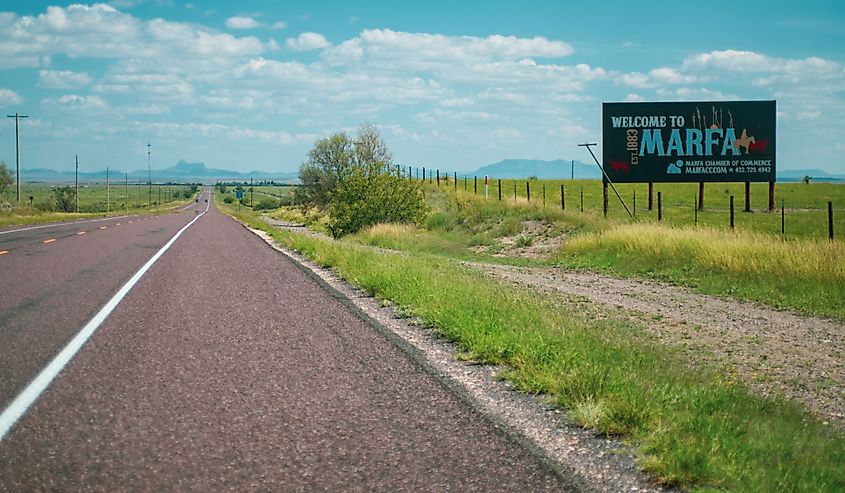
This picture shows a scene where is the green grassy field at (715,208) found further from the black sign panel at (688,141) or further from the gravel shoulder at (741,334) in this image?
the gravel shoulder at (741,334)

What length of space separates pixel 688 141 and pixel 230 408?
122 ft

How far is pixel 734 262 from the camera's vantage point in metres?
18.5

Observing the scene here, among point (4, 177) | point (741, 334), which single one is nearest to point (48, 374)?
point (741, 334)

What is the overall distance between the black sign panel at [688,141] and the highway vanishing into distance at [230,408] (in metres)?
29.8

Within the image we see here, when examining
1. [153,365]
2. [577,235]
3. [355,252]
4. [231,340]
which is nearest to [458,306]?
[231,340]

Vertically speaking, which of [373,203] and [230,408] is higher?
[373,203]

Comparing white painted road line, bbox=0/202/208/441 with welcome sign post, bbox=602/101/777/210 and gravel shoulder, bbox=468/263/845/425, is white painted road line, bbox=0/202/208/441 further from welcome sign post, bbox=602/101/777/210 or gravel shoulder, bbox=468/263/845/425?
welcome sign post, bbox=602/101/777/210

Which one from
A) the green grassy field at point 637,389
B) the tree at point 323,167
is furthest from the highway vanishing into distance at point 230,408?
the tree at point 323,167

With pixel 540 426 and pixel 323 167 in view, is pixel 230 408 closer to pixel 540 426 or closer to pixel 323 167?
pixel 540 426

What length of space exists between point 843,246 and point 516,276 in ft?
23.0

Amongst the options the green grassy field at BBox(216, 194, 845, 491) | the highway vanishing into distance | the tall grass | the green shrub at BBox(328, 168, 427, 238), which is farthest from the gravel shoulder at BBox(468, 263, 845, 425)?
the green shrub at BBox(328, 168, 427, 238)

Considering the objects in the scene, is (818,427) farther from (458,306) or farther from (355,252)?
(355,252)

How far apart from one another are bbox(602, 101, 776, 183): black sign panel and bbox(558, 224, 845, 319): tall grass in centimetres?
1526

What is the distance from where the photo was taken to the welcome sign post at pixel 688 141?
40.1 metres
